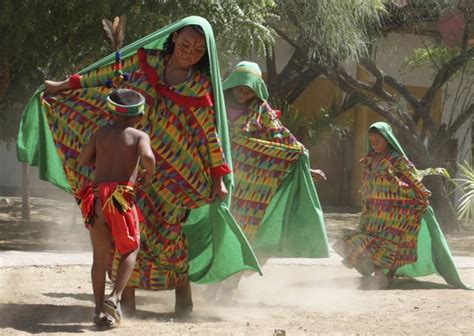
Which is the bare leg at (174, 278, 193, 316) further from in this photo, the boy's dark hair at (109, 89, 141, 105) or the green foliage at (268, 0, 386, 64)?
the green foliage at (268, 0, 386, 64)

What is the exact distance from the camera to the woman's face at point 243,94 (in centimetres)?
723

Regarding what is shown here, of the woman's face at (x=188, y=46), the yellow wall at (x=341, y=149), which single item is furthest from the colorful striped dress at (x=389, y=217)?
the yellow wall at (x=341, y=149)

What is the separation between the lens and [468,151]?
2178 centimetres

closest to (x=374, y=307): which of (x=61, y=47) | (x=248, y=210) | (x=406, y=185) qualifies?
(x=248, y=210)

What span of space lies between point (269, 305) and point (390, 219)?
7.06ft

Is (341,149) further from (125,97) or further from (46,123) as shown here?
(125,97)

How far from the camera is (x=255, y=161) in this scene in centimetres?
734

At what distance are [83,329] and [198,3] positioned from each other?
545 cm

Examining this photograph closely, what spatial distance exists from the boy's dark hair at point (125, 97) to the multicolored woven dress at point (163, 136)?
444 mm

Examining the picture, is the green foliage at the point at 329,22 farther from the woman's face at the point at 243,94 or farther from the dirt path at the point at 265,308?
the woman's face at the point at 243,94

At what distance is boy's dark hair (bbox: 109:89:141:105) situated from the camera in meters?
5.50

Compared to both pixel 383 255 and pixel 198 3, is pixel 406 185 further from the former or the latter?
pixel 198 3

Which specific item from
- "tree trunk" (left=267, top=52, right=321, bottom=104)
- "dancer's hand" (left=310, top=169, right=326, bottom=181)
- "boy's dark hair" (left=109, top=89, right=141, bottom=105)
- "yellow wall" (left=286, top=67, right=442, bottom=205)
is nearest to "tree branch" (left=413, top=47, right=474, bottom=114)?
"tree trunk" (left=267, top=52, right=321, bottom=104)

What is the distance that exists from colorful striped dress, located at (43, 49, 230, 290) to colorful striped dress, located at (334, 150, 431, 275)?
10.3 feet
